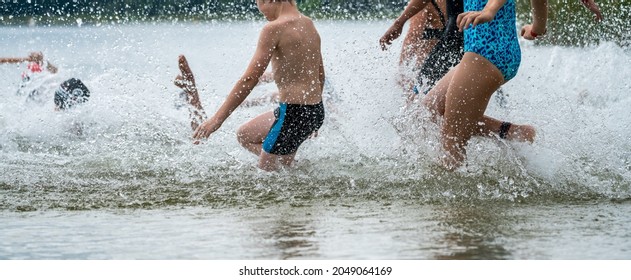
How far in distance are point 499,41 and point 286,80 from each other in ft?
4.73

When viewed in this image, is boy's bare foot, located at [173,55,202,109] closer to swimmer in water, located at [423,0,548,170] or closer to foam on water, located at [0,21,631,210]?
foam on water, located at [0,21,631,210]

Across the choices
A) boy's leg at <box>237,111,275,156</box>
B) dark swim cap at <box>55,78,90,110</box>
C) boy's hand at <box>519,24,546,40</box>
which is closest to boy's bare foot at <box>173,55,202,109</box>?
boy's leg at <box>237,111,275,156</box>

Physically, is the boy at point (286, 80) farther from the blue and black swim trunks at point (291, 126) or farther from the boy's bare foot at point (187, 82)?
the boy's bare foot at point (187, 82)

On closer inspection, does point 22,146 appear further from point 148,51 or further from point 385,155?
point 148,51

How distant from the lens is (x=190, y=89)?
29.0 ft

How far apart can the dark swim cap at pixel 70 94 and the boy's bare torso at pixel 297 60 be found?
437cm

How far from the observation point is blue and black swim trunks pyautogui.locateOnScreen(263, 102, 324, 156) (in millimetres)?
6977

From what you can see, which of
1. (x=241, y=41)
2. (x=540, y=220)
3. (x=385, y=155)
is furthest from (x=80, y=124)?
(x=241, y=41)

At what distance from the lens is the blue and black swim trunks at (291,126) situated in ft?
22.9

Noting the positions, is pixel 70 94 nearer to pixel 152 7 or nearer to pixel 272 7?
pixel 272 7

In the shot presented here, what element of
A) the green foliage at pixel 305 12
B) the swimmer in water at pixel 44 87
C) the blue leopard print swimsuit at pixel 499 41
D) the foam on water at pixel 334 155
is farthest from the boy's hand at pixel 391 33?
the green foliage at pixel 305 12

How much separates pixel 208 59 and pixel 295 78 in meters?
15.7

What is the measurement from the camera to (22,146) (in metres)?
9.66

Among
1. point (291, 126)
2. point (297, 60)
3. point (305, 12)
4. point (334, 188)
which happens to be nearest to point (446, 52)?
point (297, 60)
